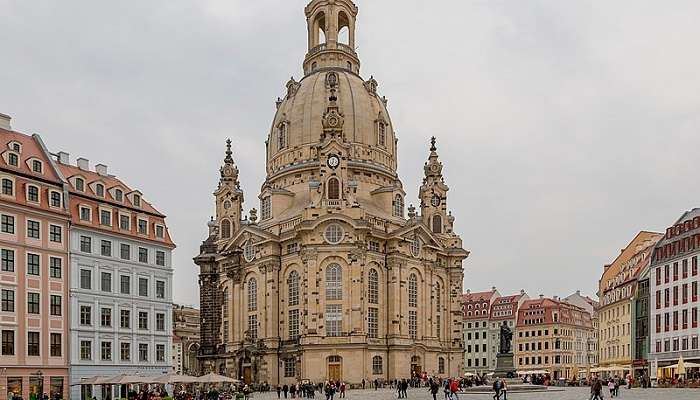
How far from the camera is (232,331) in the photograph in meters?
114

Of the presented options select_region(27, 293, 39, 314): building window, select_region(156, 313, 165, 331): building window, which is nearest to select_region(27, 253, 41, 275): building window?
select_region(27, 293, 39, 314): building window

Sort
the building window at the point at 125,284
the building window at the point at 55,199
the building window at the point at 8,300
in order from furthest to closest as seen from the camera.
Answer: the building window at the point at 125,284, the building window at the point at 55,199, the building window at the point at 8,300

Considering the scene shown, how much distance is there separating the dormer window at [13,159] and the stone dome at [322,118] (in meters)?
55.1

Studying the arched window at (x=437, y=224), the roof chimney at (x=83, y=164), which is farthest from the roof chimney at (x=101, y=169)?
the arched window at (x=437, y=224)

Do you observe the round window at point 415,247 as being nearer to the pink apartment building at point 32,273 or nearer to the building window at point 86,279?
the building window at point 86,279

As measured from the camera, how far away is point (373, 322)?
344 feet

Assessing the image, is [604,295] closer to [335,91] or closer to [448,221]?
[448,221]

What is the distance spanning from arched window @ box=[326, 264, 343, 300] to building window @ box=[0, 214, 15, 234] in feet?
154

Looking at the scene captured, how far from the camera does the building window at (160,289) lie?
74062 mm

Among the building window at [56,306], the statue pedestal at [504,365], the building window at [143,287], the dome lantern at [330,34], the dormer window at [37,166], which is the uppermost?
the dome lantern at [330,34]

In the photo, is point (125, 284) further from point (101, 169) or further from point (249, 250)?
point (249, 250)

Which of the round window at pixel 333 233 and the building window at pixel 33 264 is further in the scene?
the round window at pixel 333 233

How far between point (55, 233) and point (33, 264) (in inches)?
122

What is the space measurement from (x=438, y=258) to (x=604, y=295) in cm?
2858
